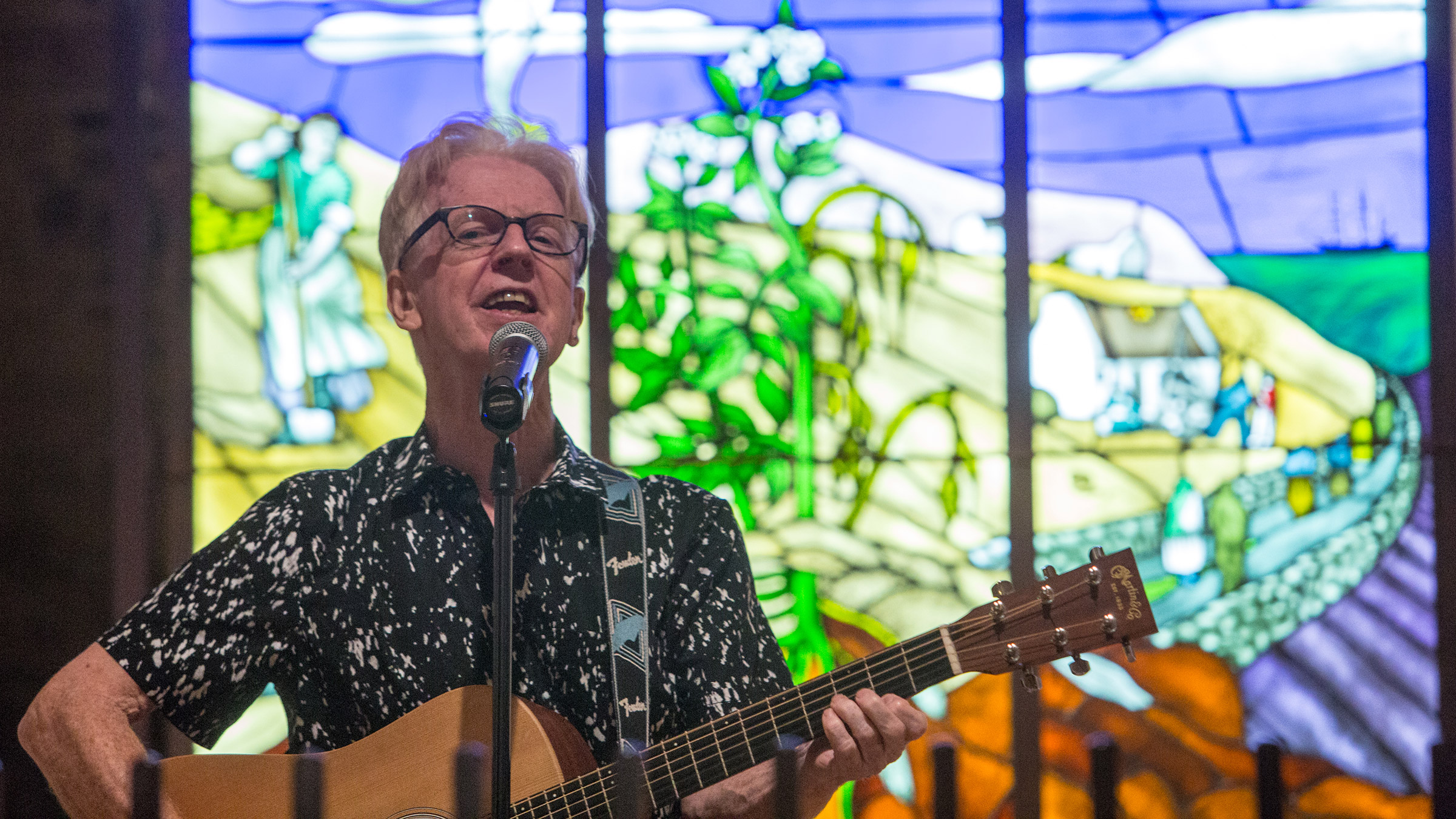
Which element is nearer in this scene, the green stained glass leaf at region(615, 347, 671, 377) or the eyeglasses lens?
the eyeglasses lens

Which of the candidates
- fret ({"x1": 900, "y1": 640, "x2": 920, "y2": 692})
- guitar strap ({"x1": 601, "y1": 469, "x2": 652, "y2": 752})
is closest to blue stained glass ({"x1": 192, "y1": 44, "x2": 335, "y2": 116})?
guitar strap ({"x1": 601, "y1": 469, "x2": 652, "y2": 752})

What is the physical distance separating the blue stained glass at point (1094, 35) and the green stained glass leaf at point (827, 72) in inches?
25.7

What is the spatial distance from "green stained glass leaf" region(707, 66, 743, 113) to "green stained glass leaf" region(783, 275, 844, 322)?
2.01 feet

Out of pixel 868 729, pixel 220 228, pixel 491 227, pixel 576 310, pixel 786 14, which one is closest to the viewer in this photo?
pixel 868 729

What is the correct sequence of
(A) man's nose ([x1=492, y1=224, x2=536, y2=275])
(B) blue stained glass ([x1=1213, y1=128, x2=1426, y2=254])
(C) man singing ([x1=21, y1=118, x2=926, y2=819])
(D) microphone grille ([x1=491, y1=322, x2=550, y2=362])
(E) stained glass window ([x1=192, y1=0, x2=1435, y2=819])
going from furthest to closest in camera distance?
(B) blue stained glass ([x1=1213, y1=128, x2=1426, y2=254]) < (E) stained glass window ([x1=192, y1=0, x2=1435, y2=819]) < (A) man's nose ([x1=492, y1=224, x2=536, y2=275]) < (C) man singing ([x1=21, y1=118, x2=926, y2=819]) < (D) microphone grille ([x1=491, y1=322, x2=550, y2=362])

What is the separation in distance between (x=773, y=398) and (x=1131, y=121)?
154cm

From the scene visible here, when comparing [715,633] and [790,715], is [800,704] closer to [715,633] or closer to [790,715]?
[790,715]

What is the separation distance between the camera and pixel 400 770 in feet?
5.41

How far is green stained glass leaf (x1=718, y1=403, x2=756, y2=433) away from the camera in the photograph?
341 cm

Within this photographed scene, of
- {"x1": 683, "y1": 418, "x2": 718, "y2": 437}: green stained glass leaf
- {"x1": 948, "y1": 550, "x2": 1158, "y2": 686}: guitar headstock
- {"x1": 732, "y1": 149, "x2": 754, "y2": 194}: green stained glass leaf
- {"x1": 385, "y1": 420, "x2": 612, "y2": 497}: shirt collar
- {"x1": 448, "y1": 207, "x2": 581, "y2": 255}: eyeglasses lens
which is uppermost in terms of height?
{"x1": 732, "y1": 149, "x2": 754, "y2": 194}: green stained glass leaf

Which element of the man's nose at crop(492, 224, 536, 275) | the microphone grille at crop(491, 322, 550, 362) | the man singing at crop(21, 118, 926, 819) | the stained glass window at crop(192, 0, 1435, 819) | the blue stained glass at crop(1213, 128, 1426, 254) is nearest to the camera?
the microphone grille at crop(491, 322, 550, 362)

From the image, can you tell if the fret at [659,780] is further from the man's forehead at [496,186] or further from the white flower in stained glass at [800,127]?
the white flower in stained glass at [800,127]

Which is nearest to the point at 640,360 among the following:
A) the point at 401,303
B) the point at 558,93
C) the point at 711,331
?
the point at 711,331

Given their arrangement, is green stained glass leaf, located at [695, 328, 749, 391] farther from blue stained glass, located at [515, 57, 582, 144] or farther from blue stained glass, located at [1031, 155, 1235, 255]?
blue stained glass, located at [1031, 155, 1235, 255]
